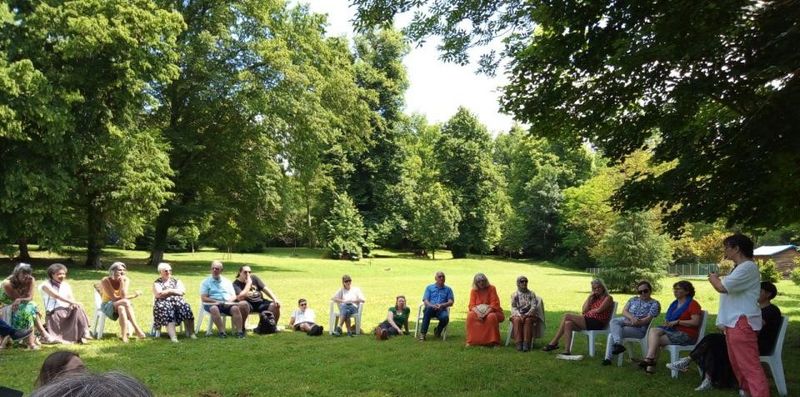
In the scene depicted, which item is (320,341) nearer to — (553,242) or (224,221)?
(224,221)

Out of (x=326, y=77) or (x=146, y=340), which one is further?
(x=326, y=77)

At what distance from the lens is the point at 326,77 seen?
30.1 meters

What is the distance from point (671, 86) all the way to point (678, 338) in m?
3.24

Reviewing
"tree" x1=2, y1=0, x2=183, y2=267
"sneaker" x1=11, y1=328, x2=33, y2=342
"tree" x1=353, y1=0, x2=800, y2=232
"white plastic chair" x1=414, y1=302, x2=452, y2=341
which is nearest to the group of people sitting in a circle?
"sneaker" x1=11, y1=328, x2=33, y2=342

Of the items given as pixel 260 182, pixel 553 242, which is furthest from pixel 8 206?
pixel 553 242

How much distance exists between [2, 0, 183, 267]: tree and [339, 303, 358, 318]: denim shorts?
1288cm

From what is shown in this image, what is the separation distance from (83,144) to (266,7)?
418 inches

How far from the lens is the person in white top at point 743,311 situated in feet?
18.3

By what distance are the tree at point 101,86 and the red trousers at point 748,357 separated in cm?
1896

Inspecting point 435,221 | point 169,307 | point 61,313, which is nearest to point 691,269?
point 435,221

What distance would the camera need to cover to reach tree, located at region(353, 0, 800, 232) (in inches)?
258

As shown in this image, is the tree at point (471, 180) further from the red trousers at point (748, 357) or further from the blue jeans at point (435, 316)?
the red trousers at point (748, 357)

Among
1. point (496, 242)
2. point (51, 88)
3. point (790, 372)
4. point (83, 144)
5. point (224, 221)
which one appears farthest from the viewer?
point (496, 242)

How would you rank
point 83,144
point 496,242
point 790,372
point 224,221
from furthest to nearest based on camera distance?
point 496,242
point 224,221
point 83,144
point 790,372
